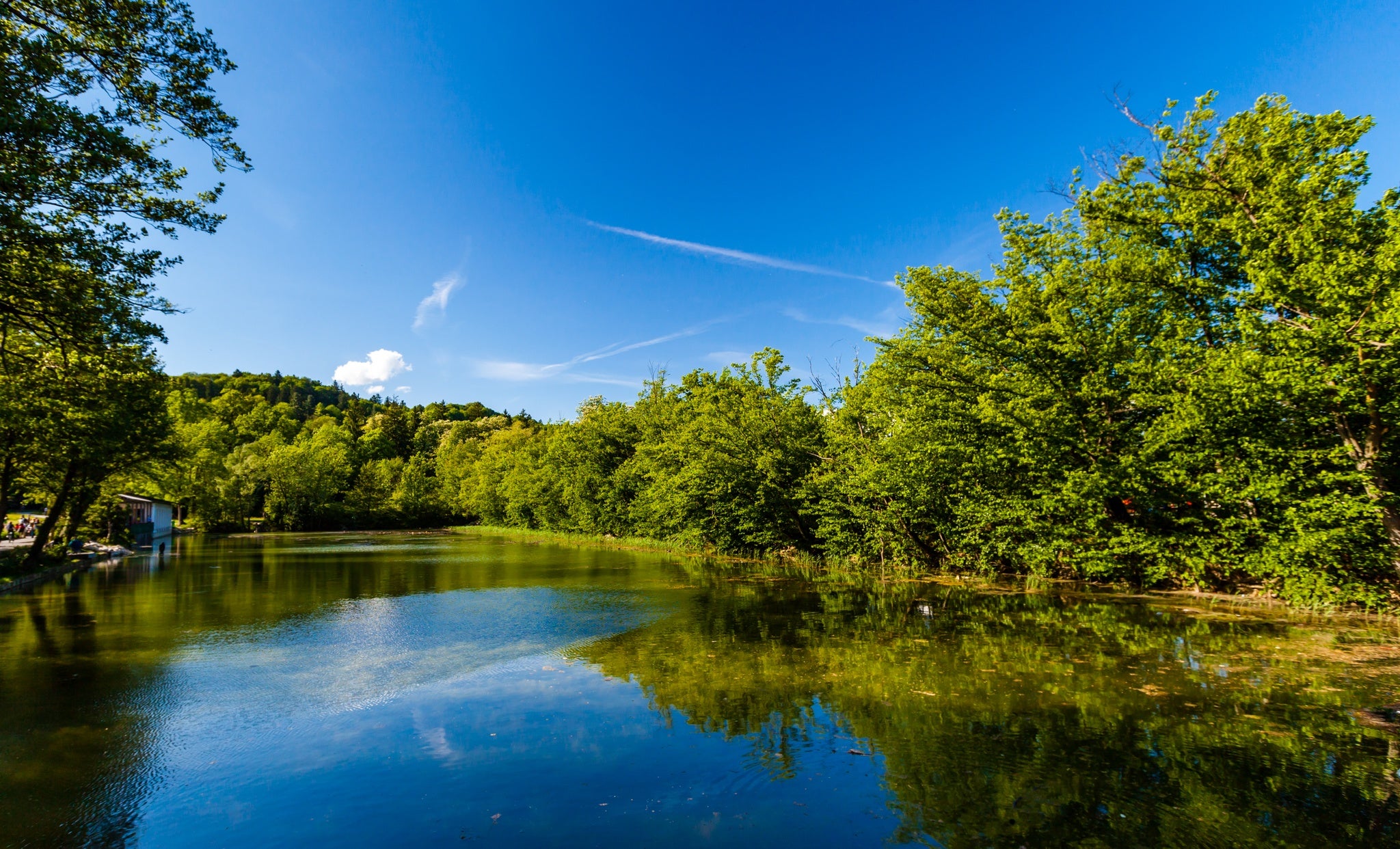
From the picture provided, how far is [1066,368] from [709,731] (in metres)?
13.7

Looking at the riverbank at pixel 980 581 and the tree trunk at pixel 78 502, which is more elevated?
the tree trunk at pixel 78 502

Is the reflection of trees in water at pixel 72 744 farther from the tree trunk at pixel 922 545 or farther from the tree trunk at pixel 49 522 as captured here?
the tree trunk at pixel 922 545

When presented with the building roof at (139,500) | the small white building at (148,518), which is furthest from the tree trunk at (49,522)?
the building roof at (139,500)

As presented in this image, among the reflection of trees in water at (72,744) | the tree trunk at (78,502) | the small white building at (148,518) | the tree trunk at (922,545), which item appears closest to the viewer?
the reflection of trees in water at (72,744)

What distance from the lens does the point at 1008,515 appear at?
17.0 metres

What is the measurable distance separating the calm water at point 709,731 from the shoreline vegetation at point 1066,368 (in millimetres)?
2327

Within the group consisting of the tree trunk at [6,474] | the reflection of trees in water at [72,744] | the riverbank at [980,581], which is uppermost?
the tree trunk at [6,474]

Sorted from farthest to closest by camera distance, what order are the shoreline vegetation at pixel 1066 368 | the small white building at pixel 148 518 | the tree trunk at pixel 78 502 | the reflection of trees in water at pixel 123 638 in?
the small white building at pixel 148 518, the tree trunk at pixel 78 502, the shoreline vegetation at pixel 1066 368, the reflection of trees in water at pixel 123 638

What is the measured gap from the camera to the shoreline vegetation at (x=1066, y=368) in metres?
9.47

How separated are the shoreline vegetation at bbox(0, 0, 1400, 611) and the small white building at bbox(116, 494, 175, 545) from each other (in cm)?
1617

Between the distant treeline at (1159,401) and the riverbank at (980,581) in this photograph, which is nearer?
the distant treeline at (1159,401)

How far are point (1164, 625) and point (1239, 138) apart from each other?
1061cm

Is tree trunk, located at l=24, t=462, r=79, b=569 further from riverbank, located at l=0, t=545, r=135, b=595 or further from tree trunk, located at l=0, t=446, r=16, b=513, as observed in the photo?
tree trunk, located at l=0, t=446, r=16, b=513

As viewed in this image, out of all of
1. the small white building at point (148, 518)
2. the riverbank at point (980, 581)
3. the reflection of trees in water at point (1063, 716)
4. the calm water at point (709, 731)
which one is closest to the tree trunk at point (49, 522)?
the calm water at point (709, 731)
